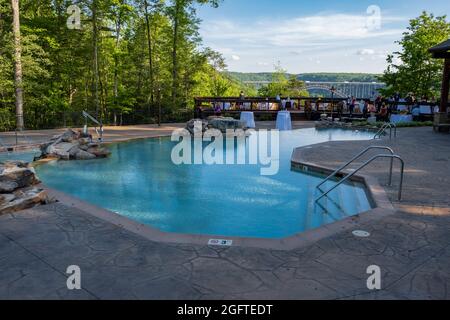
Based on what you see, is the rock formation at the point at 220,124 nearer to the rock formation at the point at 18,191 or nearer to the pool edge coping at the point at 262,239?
the rock formation at the point at 18,191

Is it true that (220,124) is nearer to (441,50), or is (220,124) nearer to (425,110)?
(441,50)

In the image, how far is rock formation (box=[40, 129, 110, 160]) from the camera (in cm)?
1073

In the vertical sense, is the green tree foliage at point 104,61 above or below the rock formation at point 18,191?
above

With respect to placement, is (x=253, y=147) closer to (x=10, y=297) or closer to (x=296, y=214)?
(x=296, y=214)

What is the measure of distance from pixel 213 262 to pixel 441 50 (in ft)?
44.1

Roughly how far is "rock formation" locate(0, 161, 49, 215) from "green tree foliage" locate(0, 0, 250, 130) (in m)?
10.3

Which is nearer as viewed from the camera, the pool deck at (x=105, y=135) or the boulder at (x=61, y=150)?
the boulder at (x=61, y=150)

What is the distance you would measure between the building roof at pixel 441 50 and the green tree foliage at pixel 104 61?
12.0 m

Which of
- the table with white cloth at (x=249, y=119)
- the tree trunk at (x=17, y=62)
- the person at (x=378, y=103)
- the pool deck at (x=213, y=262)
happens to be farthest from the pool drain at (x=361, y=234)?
the person at (x=378, y=103)

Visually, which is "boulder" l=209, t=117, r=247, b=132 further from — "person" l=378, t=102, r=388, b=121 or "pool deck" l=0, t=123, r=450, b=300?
"pool deck" l=0, t=123, r=450, b=300

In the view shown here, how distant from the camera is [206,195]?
293 inches

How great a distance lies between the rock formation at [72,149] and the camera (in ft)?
35.2

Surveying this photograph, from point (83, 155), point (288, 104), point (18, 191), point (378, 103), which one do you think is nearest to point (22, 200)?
point (18, 191)

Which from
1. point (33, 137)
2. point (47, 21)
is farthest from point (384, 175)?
point (47, 21)
